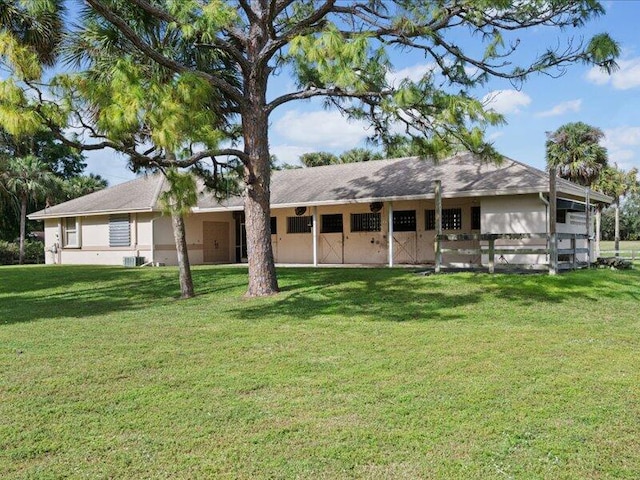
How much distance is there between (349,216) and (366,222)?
2.23 ft

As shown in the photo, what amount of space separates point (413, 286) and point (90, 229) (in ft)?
58.7

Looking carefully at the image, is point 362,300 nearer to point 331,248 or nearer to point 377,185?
point 377,185

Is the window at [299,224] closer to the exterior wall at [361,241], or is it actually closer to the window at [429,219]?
the exterior wall at [361,241]

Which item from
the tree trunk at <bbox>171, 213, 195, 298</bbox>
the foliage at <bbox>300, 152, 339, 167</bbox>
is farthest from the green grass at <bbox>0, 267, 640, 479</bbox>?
the foliage at <bbox>300, 152, 339, 167</bbox>

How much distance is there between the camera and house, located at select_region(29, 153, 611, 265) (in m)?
16.5

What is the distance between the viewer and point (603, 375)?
5.64 meters

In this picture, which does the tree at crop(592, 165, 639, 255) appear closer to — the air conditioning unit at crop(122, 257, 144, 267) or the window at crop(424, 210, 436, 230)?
the window at crop(424, 210, 436, 230)

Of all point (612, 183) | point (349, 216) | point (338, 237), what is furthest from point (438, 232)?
point (612, 183)

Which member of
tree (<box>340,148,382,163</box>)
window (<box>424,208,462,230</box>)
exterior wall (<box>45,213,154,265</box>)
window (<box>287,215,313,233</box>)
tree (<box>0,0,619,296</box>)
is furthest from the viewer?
tree (<box>340,148,382,163</box>)

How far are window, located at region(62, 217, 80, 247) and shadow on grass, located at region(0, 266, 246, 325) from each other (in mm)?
7076

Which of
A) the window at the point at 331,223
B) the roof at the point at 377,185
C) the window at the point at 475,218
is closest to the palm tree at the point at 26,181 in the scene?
the roof at the point at 377,185

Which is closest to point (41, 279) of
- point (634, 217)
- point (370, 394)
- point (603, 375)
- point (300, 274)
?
point (300, 274)

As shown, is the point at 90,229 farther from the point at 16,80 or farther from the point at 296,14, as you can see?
the point at 16,80

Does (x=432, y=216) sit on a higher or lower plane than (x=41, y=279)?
higher
